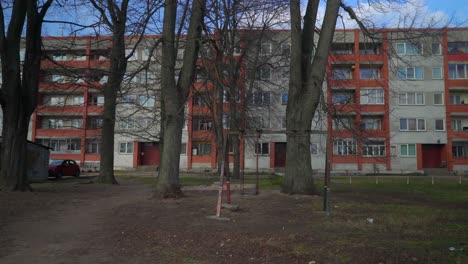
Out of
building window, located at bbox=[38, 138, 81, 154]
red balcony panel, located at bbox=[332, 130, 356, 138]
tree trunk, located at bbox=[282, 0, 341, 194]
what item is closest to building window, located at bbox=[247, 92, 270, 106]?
red balcony panel, located at bbox=[332, 130, 356, 138]

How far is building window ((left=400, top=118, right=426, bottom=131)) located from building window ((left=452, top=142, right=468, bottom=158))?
440 centimetres

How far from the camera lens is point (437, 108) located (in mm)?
56500

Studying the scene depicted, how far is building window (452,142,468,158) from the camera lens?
2222 inches

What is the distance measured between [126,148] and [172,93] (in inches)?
1853

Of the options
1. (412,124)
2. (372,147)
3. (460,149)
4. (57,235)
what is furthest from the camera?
(412,124)

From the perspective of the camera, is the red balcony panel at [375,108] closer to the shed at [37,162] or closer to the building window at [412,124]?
the building window at [412,124]

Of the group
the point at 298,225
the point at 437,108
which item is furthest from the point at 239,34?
the point at 437,108

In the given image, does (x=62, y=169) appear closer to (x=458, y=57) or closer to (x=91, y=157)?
(x=91, y=157)

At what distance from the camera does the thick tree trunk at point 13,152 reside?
58.2 feet

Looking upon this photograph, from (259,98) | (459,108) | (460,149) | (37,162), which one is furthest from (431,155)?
(37,162)

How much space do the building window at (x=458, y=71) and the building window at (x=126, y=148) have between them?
42200 mm

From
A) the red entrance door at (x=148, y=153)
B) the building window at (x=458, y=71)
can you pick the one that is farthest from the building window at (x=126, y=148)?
the building window at (x=458, y=71)

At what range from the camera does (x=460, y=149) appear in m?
56.8

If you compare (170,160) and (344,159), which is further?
(344,159)
